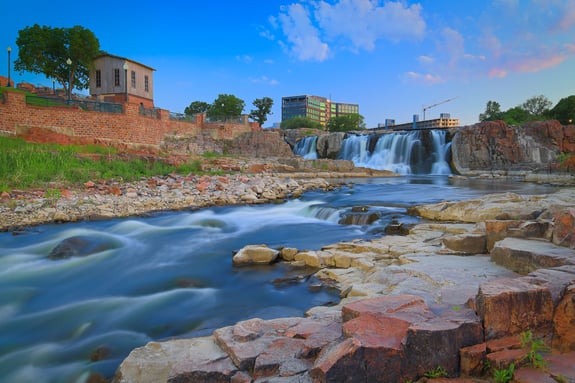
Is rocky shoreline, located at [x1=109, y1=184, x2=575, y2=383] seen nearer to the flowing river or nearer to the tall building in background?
the flowing river

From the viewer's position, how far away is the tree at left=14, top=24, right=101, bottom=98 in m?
36.5

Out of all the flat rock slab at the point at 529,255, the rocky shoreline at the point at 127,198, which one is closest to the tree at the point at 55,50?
the rocky shoreline at the point at 127,198

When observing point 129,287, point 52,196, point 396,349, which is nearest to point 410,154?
point 52,196

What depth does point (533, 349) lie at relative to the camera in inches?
111

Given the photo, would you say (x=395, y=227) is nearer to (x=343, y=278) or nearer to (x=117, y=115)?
(x=343, y=278)

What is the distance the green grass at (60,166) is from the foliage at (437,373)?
16.5m

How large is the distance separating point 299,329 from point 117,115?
1181 inches

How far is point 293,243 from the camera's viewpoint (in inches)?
412

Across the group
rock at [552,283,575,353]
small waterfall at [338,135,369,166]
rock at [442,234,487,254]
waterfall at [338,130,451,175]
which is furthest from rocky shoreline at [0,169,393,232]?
small waterfall at [338,135,369,166]

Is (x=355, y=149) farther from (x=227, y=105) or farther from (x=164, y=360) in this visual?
(x=164, y=360)

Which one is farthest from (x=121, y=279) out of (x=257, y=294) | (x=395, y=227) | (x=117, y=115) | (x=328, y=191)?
(x=117, y=115)

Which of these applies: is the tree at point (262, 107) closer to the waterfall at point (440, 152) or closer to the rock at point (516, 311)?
the waterfall at point (440, 152)

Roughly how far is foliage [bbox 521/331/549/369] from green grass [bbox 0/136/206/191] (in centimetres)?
1697

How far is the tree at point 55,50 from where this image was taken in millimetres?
36500
